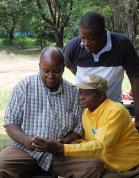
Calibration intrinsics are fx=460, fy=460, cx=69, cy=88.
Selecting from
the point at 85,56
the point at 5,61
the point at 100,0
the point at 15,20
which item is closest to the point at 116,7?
the point at 100,0

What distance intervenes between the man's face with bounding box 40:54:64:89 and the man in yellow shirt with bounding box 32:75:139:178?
181 millimetres

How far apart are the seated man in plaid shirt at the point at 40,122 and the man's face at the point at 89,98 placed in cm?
20

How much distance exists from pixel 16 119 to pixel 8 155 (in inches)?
10.7

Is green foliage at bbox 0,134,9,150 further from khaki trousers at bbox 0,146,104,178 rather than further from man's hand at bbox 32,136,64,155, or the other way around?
man's hand at bbox 32,136,64,155

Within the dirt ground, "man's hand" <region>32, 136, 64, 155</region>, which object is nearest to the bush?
the dirt ground

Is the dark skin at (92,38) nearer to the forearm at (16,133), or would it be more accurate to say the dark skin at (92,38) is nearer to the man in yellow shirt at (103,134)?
the man in yellow shirt at (103,134)

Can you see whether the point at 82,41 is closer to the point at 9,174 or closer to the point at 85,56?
the point at 85,56

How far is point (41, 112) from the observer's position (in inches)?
136

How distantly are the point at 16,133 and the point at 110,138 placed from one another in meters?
0.68

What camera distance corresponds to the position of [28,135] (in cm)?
335

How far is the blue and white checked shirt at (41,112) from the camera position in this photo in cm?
342

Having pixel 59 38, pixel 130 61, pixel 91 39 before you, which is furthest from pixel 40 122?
pixel 59 38

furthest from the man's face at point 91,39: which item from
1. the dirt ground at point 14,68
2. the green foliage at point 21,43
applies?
the green foliage at point 21,43

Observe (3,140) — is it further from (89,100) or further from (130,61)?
(89,100)
